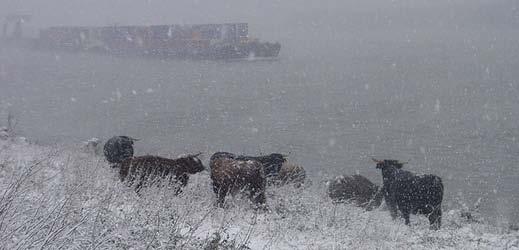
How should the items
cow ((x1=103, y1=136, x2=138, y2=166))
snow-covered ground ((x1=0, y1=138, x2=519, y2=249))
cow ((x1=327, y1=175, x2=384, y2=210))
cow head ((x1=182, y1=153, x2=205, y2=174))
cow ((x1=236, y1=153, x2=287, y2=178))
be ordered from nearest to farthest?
1. snow-covered ground ((x1=0, y1=138, x2=519, y2=249))
2. cow head ((x1=182, y1=153, x2=205, y2=174))
3. cow ((x1=236, y1=153, x2=287, y2=178))
4. cow ((x1=327, y1=175, x2=384, y2=210))
5. cow ((x1=103, y1=136, x2=138, y2=166))

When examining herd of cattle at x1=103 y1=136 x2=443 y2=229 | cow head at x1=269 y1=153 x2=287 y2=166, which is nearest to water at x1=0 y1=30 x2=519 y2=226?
herd of cattle at x1=103 y1=136 x2=443 y2=229

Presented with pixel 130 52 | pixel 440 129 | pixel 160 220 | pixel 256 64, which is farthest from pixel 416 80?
pixel 160 220

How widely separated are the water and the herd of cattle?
19.1ft

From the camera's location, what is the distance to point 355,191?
40.4 ft

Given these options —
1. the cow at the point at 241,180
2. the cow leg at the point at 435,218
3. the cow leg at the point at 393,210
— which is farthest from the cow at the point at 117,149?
the cow leg at the point at 435,218

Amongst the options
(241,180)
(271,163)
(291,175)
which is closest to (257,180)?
(241,180)

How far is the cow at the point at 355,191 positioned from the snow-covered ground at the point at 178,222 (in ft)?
2.25

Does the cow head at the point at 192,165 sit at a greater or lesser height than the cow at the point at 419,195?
greater

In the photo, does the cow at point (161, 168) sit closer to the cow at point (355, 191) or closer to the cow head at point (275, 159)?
the cow head at point (275, 159)

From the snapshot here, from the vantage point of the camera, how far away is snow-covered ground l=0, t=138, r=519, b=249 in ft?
15.0

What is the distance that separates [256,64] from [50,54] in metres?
39.9

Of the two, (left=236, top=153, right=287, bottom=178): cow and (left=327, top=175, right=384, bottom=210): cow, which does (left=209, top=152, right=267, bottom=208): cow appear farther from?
(left=327, top=175, right=384, bottom=210): cow

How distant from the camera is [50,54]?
8856 centimetres

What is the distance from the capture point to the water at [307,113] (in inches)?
902
